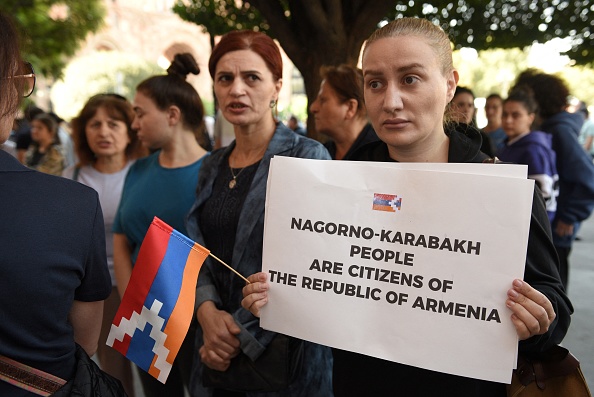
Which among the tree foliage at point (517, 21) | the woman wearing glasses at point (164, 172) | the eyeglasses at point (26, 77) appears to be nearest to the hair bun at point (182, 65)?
the woman wearing glasses at point (164, 172)

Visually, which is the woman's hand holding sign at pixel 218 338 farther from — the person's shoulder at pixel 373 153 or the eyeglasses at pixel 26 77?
the eyeglasses at pixel 26 77

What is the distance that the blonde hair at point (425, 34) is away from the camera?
155 cm

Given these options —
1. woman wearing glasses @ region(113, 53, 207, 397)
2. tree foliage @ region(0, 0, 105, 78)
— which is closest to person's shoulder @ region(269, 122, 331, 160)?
woman wearing glasses @ region(113, 53, 207, 397)

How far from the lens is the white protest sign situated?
137 cm

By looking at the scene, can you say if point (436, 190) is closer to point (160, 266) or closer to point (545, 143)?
point (160, 266)

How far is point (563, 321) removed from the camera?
1498 mm

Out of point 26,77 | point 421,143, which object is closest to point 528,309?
point 421,143

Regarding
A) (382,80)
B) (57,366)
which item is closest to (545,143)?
(382,80)

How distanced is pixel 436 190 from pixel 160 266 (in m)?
0.86

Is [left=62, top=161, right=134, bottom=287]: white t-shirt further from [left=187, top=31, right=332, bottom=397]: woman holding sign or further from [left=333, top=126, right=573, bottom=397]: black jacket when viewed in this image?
[left=333, top=126, right=573, bottom=397]: black jacket

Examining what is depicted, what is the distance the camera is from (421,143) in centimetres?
164

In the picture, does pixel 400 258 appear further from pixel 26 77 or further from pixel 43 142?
pixel 43 142

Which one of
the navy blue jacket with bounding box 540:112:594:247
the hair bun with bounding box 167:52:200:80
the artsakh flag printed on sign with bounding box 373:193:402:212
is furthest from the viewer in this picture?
the navy blue jacket with bounding box 540:112:594:247

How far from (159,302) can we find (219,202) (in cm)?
64
